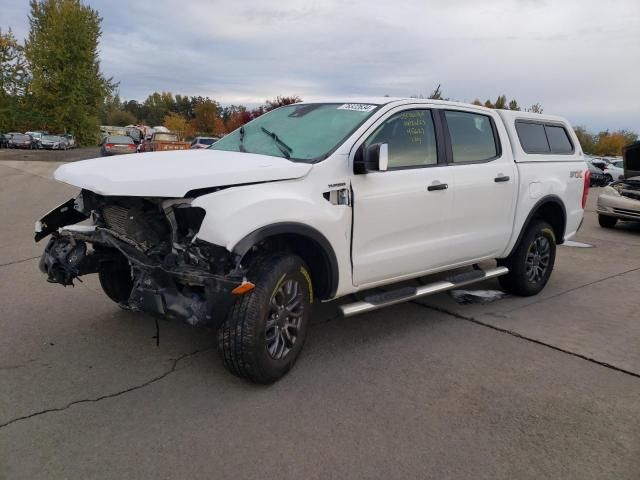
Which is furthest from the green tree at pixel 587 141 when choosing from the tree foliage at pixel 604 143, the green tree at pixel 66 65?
the green tree at pixel 66 65

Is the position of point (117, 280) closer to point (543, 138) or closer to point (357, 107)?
point (357, 107)

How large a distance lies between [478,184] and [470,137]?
0.48m

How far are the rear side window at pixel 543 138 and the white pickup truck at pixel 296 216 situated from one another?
0.06 m

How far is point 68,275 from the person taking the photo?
3.83 meters

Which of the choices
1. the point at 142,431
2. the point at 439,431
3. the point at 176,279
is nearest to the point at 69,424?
the point at 142,431

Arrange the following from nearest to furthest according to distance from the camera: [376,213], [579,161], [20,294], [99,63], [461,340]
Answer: [376,213] → [461,340] → [20,294] → [579,161] → [99,63]

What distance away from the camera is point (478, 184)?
4922 millimetres

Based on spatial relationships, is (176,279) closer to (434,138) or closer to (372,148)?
(372,148)

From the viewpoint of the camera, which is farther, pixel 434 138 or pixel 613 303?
pixel 613 303

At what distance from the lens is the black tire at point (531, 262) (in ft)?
18.5

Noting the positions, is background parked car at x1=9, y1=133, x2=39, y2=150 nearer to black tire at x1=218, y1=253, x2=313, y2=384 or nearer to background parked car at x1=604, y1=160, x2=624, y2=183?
background parked car at x1=604, y1=160, x2=624, y2=183

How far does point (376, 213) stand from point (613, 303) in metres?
3.32

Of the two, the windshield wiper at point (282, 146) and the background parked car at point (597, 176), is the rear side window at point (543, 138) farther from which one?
the background parked car at point (597, 176)

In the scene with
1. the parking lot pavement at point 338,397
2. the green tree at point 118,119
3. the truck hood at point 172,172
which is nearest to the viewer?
the parking lot pavement at point 338,397
